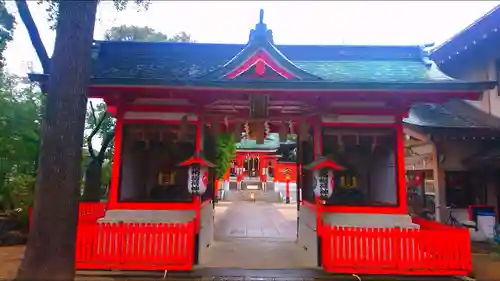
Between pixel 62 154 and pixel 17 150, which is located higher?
pixel 17 150

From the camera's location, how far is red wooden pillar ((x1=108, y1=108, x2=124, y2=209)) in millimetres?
7320

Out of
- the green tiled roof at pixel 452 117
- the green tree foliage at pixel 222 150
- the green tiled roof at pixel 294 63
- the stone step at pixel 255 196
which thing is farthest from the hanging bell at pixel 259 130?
the stone step at pixel 255 196

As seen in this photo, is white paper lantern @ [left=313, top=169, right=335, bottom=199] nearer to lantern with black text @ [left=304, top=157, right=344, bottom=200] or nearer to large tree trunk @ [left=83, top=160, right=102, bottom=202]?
Result: lantern with black text @ [left=304, top=157, right=344, bottom=200]

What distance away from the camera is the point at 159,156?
900 centimetres

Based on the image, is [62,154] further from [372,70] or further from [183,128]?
[372,70]

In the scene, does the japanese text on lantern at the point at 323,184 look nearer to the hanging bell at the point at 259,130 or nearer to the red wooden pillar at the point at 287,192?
the hanging bell at the point at 259,130

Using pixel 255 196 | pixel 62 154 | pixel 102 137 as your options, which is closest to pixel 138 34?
pixel 102 137

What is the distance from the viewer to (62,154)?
12.4 feet

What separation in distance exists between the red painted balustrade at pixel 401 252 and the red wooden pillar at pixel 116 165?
4.51 meters

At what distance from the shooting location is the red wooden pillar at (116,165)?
7.32 meters

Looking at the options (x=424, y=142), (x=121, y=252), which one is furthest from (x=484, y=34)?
(x=121, y=252)

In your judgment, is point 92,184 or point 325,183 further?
point 92,184

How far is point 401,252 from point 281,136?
3836 millimetres

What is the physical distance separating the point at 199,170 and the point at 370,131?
3.88m
